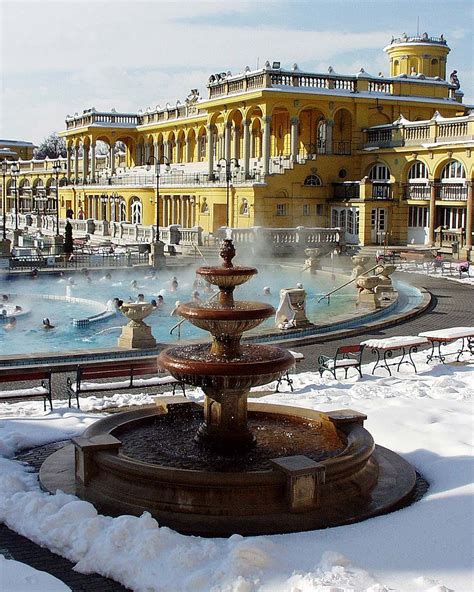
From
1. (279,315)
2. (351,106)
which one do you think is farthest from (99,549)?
(351,106)

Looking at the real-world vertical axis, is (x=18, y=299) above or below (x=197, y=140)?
below

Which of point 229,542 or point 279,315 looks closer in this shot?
point 229,542

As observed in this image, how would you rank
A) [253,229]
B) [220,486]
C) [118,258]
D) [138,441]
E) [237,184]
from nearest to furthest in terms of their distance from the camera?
[220,486] → [138,441] → [118,258] → [253,229] → [237,184]

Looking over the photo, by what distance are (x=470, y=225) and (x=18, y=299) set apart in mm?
22052

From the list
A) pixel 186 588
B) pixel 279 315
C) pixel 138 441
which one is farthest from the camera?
pixel 279 315

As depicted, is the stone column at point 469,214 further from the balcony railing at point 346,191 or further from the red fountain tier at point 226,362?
the red fountain tier at point 226,362

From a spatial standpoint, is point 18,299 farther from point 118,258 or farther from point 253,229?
point 253,229

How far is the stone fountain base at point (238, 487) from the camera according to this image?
8.77 meters

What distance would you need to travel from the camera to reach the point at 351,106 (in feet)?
169

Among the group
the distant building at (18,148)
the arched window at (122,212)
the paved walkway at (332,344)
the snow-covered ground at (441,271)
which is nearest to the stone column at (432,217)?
the snow-covered ground at (441,271)

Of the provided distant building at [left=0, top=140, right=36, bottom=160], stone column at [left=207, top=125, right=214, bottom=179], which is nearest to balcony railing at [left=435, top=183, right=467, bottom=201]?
stone column at [left=207, top=125, right=214, bottom=179]

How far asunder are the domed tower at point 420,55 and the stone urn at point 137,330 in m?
49.2

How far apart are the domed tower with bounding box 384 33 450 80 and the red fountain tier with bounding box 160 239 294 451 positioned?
56.0 metres

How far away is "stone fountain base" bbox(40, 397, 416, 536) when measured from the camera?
8773mm
